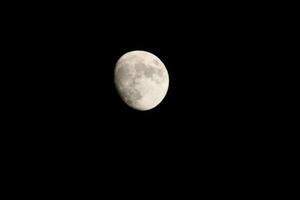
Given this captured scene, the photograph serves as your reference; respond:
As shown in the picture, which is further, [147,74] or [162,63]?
[162,63]

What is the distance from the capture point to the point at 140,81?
3.48 metres

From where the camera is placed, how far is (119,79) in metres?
3.57

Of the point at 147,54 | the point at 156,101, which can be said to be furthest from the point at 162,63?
the point at 156,101

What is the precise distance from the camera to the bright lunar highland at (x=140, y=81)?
349 cm

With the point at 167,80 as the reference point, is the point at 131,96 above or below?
below

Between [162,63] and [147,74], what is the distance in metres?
0.39

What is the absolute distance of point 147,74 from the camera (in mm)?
3510

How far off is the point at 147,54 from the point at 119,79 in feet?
1.58

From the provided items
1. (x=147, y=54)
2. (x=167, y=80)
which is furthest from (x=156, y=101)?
(x=147, y=54)

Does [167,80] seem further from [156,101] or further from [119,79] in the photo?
[119,79]

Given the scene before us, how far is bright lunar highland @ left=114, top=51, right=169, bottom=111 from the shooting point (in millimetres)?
3488

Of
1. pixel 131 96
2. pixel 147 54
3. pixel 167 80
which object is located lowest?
pixel 131 96

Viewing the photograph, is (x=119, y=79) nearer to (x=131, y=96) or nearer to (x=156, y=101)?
(x=131, y=96)

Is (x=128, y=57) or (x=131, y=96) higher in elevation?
(x=128, y=57)
